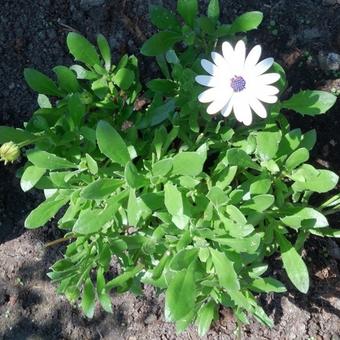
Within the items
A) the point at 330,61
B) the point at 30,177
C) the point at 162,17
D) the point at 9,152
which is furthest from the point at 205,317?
the point at 330,61

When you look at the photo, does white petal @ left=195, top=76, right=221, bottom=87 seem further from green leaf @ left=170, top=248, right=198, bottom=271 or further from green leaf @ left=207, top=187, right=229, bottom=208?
green leaf @ left=170, top=248, right=198, bottom=271

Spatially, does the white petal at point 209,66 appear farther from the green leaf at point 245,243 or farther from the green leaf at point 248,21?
the green leaf at point 245,243

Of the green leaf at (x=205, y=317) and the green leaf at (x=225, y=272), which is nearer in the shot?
the green leaf at (x=225, y=272)

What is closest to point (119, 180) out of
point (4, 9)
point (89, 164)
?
point (89, 164)

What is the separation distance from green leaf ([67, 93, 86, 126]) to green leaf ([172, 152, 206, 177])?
33cm

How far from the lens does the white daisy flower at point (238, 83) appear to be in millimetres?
1505

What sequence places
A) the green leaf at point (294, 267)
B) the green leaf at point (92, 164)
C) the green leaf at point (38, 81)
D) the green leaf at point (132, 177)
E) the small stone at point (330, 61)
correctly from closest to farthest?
the green leaf at point (132, 177) → the green leaf at point (92, 164) → the green leaf at point (294, 267) → the green leaf at point (38, 81) → the small stone at point (330, 61)

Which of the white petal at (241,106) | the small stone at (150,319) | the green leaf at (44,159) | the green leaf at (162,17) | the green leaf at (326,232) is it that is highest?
the green leaf at (162,17)

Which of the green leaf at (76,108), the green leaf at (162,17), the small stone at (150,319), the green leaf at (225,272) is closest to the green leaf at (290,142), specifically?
the green leaf at (225,272)

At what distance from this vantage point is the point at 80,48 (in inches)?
68.9

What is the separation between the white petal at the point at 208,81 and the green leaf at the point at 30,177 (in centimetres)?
51

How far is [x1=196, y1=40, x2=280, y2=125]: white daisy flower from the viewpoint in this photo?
4.94 feet

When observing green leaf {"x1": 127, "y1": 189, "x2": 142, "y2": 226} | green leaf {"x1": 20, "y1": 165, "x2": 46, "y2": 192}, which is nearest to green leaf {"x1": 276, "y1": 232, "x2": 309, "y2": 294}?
green leaf {"x1": 127, "y1": 189, "x2": 142, "y2": 226}

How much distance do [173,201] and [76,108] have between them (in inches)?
16.1
